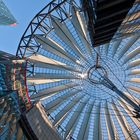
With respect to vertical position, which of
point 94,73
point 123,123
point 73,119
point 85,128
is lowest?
point 85,128

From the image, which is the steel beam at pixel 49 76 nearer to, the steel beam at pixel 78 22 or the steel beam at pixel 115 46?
the steel beam at pixel 78 22

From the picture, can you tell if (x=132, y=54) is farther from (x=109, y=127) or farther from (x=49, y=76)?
(x=49, y=76)

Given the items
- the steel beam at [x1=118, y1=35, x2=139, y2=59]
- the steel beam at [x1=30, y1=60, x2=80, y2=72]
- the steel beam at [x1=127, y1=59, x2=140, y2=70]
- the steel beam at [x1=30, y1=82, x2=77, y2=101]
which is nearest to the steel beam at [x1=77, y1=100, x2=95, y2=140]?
the steel beam at [x1=30, y1=82, x2=77, y2=101]

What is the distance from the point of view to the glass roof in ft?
133

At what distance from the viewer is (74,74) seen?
1751 inches

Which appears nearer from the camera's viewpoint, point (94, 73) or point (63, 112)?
point (63, 112)

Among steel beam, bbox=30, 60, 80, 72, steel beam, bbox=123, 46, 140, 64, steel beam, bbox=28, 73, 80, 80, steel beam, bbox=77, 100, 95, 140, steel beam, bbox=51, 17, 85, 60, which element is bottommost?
steel beam, bbox=77, 100, 95, 140

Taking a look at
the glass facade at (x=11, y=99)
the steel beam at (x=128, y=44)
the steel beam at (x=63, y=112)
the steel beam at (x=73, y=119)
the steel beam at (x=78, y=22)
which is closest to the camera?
the glass facade at (x=11, y=99)

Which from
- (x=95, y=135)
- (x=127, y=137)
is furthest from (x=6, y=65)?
(x=127, y=137)

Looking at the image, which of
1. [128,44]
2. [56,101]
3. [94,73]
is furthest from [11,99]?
[128,44]

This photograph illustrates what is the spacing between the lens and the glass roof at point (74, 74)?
133 ft

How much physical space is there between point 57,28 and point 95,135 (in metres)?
15.9

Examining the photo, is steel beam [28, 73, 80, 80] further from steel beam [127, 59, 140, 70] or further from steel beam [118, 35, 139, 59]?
steel beam [127, 59, 140, 70]

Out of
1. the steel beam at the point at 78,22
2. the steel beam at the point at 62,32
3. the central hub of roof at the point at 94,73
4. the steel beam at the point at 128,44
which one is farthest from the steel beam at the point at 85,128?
the steel beam at the point at 78,22
